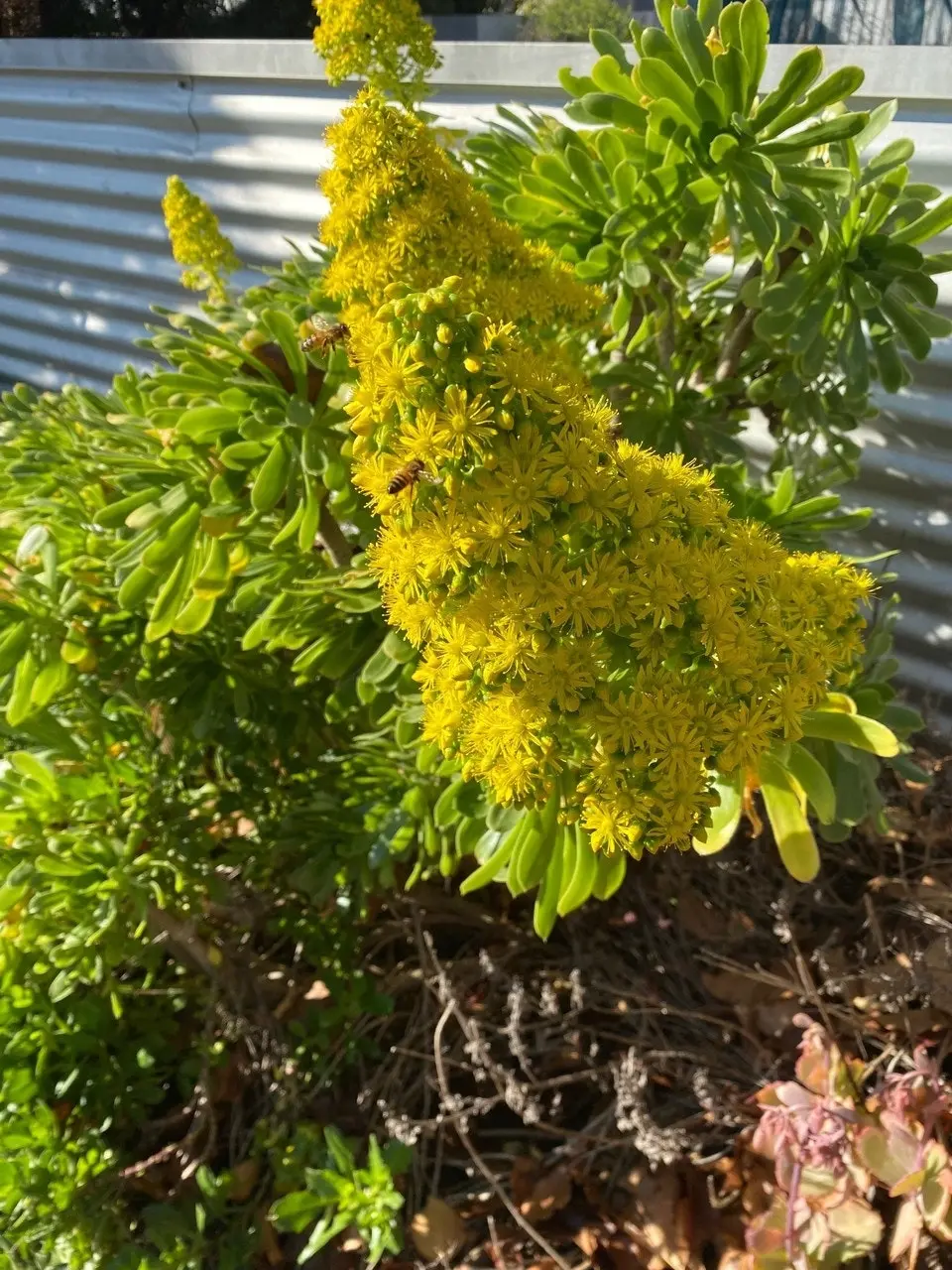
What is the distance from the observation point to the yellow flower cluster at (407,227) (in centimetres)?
82

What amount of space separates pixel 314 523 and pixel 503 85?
53.7 inches

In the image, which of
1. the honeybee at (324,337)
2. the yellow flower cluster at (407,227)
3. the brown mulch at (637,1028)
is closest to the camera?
the yellow flower cluster at (407,227)

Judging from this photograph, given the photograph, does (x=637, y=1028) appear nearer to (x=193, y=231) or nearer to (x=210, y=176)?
(x=193, y=231)

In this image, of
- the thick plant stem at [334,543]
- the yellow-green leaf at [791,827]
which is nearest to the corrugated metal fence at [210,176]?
the yellow-green leaf at [791,827]

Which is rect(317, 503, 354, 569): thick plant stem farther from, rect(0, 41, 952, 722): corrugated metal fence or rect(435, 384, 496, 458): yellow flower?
rect(0, 41, 952, 722): corrugated metal fence

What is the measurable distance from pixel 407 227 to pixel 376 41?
367 mm

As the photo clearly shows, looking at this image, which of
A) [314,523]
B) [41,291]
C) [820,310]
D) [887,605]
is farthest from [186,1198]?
[41,291]

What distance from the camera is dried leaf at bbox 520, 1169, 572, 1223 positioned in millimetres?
1295

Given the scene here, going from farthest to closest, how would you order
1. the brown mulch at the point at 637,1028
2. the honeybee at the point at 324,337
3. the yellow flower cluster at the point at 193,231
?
the yellow flower cluster at the point at 193,231
the brown mulch at the point at 637,1028
the honeybee at the point at 324,337

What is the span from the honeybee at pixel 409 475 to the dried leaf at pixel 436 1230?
112 centimetres

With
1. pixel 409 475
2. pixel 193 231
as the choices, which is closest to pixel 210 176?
pixel 193 231

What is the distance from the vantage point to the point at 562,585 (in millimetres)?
612

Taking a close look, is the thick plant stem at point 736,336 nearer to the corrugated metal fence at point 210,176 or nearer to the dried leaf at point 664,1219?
the corrugated metal fence at point 210,176

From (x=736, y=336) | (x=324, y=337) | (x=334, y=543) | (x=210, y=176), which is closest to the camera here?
(x=324, y=337)
